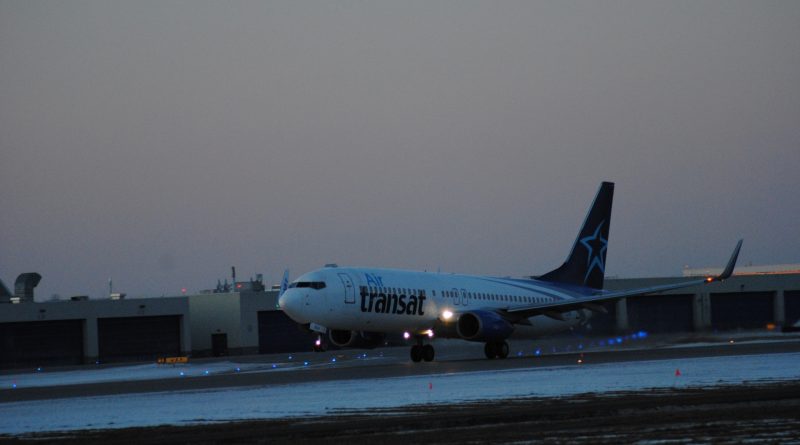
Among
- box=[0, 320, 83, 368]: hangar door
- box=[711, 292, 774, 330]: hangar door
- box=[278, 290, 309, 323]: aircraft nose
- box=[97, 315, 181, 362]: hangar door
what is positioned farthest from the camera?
box=[711, 292, 774, 330]: hangar door

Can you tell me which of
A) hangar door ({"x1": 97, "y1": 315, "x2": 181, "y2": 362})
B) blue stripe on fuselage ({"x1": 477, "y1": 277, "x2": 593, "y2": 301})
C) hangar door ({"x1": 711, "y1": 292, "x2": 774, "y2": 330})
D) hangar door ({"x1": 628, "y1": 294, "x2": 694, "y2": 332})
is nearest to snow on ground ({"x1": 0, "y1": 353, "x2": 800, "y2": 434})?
blue stripe on fuselage ({"x1": 477, "y1": 277, "x2": 593, "y2": 301})

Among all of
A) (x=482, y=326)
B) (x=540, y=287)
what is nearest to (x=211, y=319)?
(x=540, y=287)

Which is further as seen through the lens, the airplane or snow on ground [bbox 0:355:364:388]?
the airplane

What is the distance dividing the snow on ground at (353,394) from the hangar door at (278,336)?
3746 centimetres

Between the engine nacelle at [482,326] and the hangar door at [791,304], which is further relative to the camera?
the hangar door at [791,304]

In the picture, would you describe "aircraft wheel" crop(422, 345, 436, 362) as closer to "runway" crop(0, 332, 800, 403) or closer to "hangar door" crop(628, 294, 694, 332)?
"runway" crop(0, 332, 800, 403)

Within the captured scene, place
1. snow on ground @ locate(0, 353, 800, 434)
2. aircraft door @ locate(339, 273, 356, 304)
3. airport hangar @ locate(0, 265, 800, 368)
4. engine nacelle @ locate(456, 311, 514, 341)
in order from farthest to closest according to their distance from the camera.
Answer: airport hangar @ locate(0, 265, 800, 368), engine nacelle @ locate(456, 311, 514, 341), aircraft door @ locate(339, 273, 356, 304), snow on ground @ locate(0, 353, 800, 434)

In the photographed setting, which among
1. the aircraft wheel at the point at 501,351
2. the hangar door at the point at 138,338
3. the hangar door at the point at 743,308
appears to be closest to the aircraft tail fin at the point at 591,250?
the aircraft wheel at the point at 501,351

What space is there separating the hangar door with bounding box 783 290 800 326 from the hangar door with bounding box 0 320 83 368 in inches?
1800

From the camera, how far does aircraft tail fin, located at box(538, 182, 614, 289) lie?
52.7 metres

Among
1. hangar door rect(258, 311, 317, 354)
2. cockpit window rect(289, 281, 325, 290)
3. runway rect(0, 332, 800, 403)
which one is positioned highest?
cockpit window rect(289, 281, 325, 290)

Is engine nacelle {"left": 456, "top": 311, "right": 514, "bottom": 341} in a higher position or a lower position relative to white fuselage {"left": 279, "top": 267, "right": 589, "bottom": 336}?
lower

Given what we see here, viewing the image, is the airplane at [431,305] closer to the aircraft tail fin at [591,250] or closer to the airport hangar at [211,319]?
the aircraft tail fin at [591,250]

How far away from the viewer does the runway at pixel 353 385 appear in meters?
22.1
